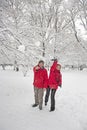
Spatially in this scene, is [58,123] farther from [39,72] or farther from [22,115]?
[39,72]

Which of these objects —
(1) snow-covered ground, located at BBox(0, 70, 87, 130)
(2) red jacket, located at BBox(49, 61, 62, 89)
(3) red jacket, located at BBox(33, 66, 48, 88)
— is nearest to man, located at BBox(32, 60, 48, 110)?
(3) red jacket, located at BBox(33, 66, 48, 88)

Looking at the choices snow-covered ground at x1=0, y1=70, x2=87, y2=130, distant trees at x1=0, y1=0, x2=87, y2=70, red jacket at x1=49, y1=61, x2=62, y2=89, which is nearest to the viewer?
snow-covered ground at x1=0, y1=70, x2=87, y2=130

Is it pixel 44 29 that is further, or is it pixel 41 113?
pixel 44 29

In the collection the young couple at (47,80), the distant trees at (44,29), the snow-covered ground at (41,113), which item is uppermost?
the distant trees at (44,29)

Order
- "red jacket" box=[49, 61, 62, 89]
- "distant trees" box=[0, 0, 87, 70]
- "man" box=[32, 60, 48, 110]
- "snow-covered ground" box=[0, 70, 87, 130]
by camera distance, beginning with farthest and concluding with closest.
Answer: "distant trees" box=[0, 0, 87, 70], "man" box=[32, 60, 48, 110], "red jacket" box=[49, 61, 62, 89], "snow-covered ground" box=[0, 70, 87, 130]

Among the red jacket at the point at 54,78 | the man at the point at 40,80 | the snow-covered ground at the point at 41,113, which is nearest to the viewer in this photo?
the snow-covered ground at the point at 41,113

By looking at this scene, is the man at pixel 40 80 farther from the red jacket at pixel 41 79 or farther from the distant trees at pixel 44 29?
the distant trees at pixel 44 29

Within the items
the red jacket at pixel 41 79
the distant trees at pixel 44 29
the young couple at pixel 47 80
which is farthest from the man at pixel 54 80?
the distant trees at pixel 44 29

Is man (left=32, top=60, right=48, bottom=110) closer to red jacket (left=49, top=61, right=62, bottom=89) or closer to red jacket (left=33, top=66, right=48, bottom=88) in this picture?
red jacket (left=33, top=66, right=48, bottom=88)

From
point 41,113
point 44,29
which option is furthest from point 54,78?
point 44,29

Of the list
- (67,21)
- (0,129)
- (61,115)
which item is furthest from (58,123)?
(67,21)

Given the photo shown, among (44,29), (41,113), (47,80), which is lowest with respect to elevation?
(41,113)

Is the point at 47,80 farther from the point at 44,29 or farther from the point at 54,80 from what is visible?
the point at 44,29

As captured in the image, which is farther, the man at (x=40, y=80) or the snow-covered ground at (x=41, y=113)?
the man at (x=40, y=80)
